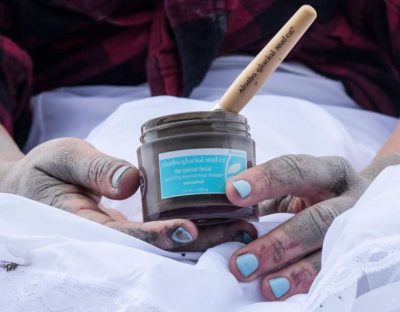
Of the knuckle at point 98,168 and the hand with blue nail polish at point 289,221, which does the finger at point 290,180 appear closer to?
the hand with blue nail polish at point 289,221

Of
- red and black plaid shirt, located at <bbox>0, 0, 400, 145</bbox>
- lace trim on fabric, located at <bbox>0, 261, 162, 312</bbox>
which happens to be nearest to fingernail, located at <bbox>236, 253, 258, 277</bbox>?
lace trim on fabric, located at <bbox>0, 261, 162, 312</bbox>

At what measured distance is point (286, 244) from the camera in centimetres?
65

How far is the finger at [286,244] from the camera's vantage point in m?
0.63

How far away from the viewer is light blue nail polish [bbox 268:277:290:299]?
63 centimetres

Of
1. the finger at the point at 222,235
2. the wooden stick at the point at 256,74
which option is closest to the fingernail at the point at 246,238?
the finger at the point at 222,235

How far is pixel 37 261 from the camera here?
575mm

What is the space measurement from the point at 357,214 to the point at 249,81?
0.17 metres

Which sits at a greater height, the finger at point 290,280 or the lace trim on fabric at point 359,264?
the lace trim on fabric at point 359,264

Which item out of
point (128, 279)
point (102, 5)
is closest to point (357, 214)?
point (128, 279)

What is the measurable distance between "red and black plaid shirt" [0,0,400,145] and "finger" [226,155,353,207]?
0.38 meters

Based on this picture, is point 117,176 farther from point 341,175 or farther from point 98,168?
point 341,175

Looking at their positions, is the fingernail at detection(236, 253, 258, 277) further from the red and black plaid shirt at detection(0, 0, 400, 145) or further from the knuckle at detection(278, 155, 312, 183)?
the red and black plaid shirt at detection(0, 0, 400, 145)

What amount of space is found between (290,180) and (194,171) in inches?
3.6

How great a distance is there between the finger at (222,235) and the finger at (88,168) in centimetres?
7
